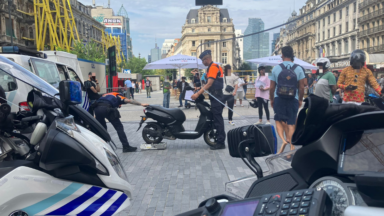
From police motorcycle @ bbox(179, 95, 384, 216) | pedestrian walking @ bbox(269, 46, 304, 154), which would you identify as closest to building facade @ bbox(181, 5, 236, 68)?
pedestrian walking @ bbox(269, 46, 304, 154)

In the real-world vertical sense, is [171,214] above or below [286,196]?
below

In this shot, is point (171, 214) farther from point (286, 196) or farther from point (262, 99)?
point (262, 99)

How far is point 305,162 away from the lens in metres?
1.54

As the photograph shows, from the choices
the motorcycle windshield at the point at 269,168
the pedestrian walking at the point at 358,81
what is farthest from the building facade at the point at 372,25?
the motorcycle windshield at the point at 269,168

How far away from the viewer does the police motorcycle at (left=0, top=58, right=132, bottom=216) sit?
199 cm

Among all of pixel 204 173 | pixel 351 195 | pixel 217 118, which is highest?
pixel 351 195

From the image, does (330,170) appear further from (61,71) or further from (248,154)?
(61,71)

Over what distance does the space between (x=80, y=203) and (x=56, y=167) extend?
325 mm

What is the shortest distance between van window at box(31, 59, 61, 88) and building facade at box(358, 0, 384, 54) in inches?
1901

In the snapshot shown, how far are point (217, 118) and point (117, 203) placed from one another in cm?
445

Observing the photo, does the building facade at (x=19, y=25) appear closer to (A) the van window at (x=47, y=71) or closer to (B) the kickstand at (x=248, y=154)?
(A) the van window at (x=47, y=71)

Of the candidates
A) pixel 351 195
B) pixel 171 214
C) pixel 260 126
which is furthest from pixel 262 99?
pixel 351 195

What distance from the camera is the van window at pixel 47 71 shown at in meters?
7.91

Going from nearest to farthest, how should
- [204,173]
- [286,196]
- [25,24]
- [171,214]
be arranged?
1. [286,196]
2. [171,214]
3. [204,173]
4. [25,24]
